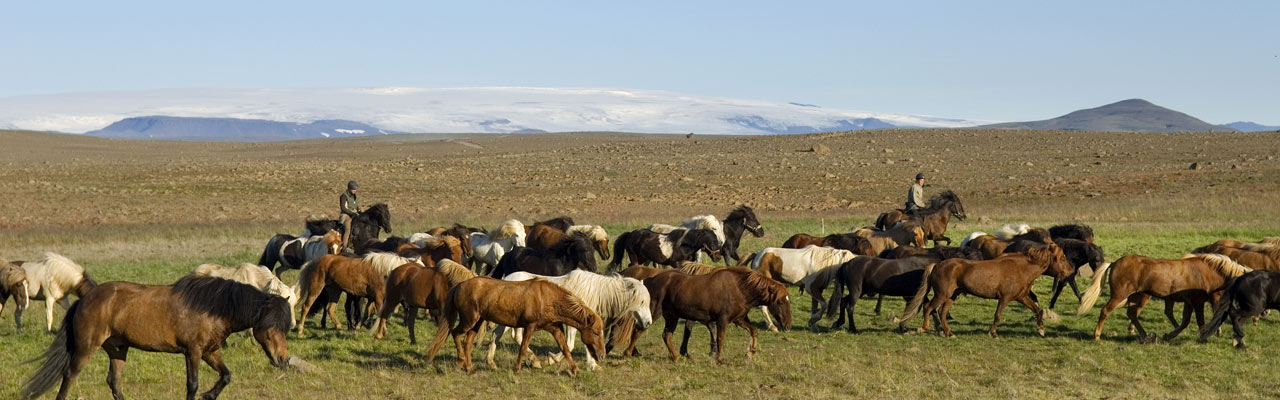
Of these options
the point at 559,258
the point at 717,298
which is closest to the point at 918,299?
the point at 717,298

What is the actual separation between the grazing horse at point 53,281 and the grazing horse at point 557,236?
6.96 m

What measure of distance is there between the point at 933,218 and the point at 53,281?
14.2 metres

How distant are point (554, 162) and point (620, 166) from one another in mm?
6384

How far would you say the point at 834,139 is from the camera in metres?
83.9

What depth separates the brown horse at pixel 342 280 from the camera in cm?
1309

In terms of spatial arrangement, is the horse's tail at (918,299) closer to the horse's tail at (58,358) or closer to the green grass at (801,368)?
the green grass at (801,368)

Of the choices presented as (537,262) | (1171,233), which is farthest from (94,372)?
(1171,233)

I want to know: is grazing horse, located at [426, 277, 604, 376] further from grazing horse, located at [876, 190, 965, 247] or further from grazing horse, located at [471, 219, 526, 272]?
grazing horse, located at [876, 190, 965, 247]

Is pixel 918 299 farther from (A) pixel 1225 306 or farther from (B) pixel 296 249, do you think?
(B) pixel 296 249

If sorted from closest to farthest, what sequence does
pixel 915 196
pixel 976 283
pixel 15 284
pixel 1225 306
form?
1. pixel 1225 306
2. pixel 15 284
3. pixel 976 283
4. pixel 915 196

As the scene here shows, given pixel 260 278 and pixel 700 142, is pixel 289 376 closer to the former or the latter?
pixel 260 278

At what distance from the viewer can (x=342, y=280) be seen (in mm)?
13195

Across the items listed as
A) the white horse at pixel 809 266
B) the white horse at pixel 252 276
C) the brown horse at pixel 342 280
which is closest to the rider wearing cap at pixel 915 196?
the white horse at pixel 809 266

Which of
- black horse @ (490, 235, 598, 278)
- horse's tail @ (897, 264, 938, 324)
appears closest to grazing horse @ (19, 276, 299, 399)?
black horse @ (490, 235, 598, 278)
